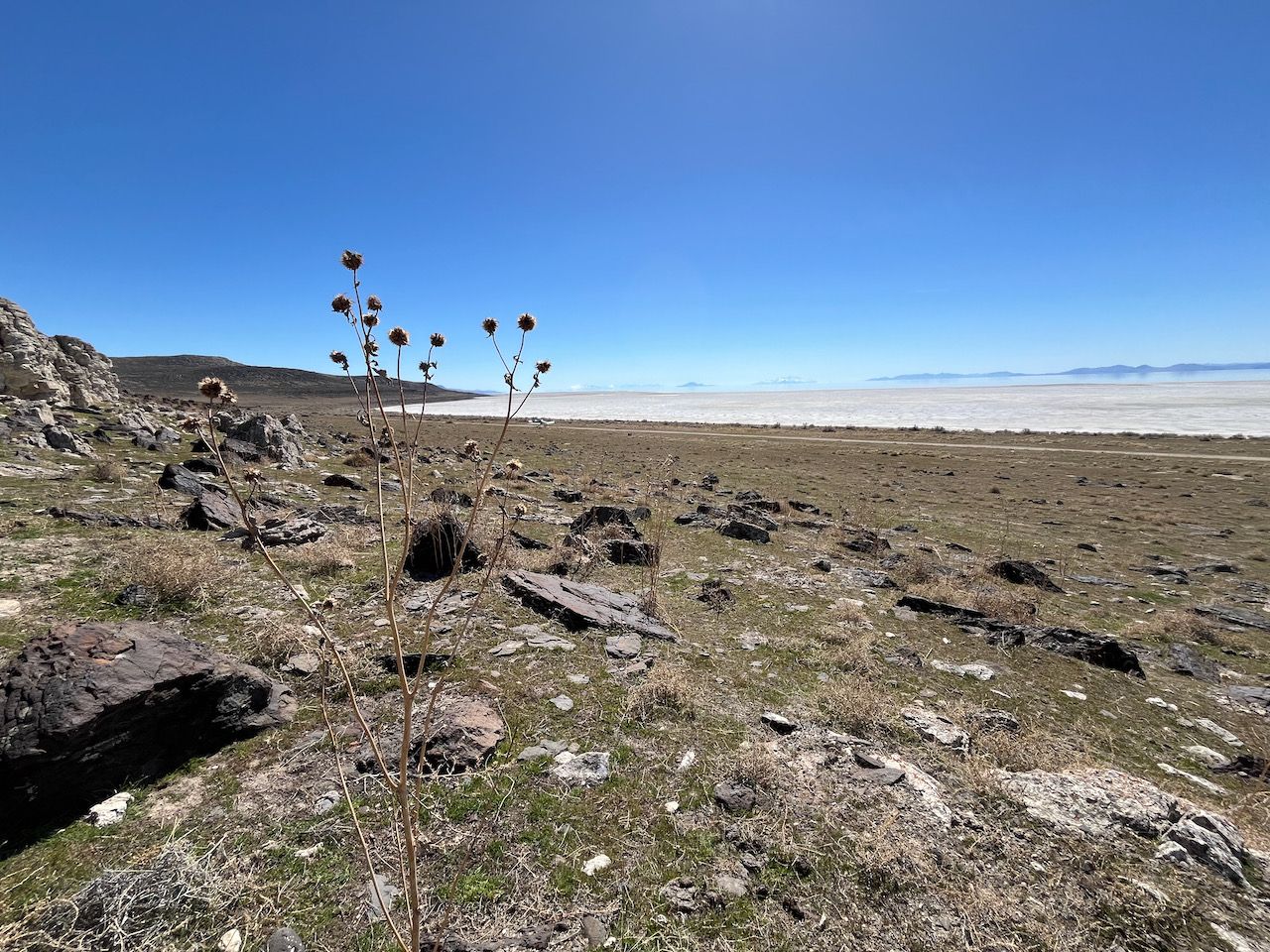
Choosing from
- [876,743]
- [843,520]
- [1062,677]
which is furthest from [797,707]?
[843,520]

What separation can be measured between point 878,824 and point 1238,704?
18.6ft

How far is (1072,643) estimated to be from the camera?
693cm

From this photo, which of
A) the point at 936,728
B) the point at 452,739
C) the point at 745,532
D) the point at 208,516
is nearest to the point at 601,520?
the point at 745,532

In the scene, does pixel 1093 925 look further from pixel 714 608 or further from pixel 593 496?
pixel 593 496

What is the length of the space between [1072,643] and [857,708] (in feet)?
13.7

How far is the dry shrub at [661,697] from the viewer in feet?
15.9

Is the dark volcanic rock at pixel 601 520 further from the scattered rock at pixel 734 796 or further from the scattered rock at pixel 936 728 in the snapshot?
the scattered rock at pixel 734 796

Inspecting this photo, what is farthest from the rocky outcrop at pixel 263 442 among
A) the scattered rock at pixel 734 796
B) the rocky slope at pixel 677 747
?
the scattered rock at pixel 734 796

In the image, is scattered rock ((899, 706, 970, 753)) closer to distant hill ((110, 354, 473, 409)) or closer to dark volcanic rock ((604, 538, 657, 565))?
dark volcanic rock ((604, 538, 657, 565))

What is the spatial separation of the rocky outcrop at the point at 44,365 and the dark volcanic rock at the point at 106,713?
26565 millimetres

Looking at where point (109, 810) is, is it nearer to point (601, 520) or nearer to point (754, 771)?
point (754, 771)

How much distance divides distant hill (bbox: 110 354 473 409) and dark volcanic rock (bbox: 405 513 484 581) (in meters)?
110

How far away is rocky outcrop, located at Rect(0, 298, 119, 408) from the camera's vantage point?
20625mm

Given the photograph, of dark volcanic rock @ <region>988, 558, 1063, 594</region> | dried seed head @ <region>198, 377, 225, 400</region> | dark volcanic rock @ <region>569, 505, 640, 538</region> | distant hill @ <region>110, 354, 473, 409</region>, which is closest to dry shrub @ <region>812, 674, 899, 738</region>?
dried seed head @ <region>198, 377, 225, 400</region>
